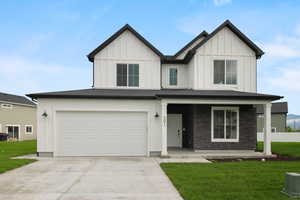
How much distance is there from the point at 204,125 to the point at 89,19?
8.78m

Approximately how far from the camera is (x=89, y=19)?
52.6 feet

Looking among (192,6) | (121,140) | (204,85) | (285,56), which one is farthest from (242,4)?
(121,140)

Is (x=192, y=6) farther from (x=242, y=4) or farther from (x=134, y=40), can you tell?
(x=134, y=40)

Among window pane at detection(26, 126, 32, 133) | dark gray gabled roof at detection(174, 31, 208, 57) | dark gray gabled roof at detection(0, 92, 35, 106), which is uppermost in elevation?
dark gray gabled roof at detection(174, 31, 208, 57)

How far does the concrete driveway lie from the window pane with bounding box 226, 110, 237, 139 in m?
6.08

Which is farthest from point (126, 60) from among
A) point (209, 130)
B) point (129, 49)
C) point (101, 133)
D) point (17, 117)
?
point (17, 117)

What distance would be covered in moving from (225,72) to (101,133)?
25.7ft

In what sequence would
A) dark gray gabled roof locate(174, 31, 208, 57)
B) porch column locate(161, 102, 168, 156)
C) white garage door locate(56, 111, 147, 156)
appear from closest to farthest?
porch column locate(161, 102, 168, 156), white garage door locate(56, 111, 147, 156), dark gray gabled roof locate(174, 31, 208, 57)

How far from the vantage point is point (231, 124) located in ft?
50.3

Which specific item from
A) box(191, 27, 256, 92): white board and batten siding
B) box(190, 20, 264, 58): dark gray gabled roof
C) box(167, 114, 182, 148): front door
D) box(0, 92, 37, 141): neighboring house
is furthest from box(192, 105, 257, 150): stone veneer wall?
box(0, 92, 37, 141): neighboring house

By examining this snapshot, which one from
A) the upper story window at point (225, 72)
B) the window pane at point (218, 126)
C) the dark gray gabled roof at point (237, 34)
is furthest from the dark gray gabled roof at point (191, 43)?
the window pane at point (218, 126)

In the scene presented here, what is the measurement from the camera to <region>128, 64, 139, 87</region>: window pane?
54.8 ft

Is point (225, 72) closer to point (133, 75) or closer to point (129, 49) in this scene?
point (133, 75)

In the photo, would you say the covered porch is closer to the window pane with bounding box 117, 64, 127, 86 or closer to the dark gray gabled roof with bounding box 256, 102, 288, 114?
the window pane with bounding box 117, 64, 127, 86
